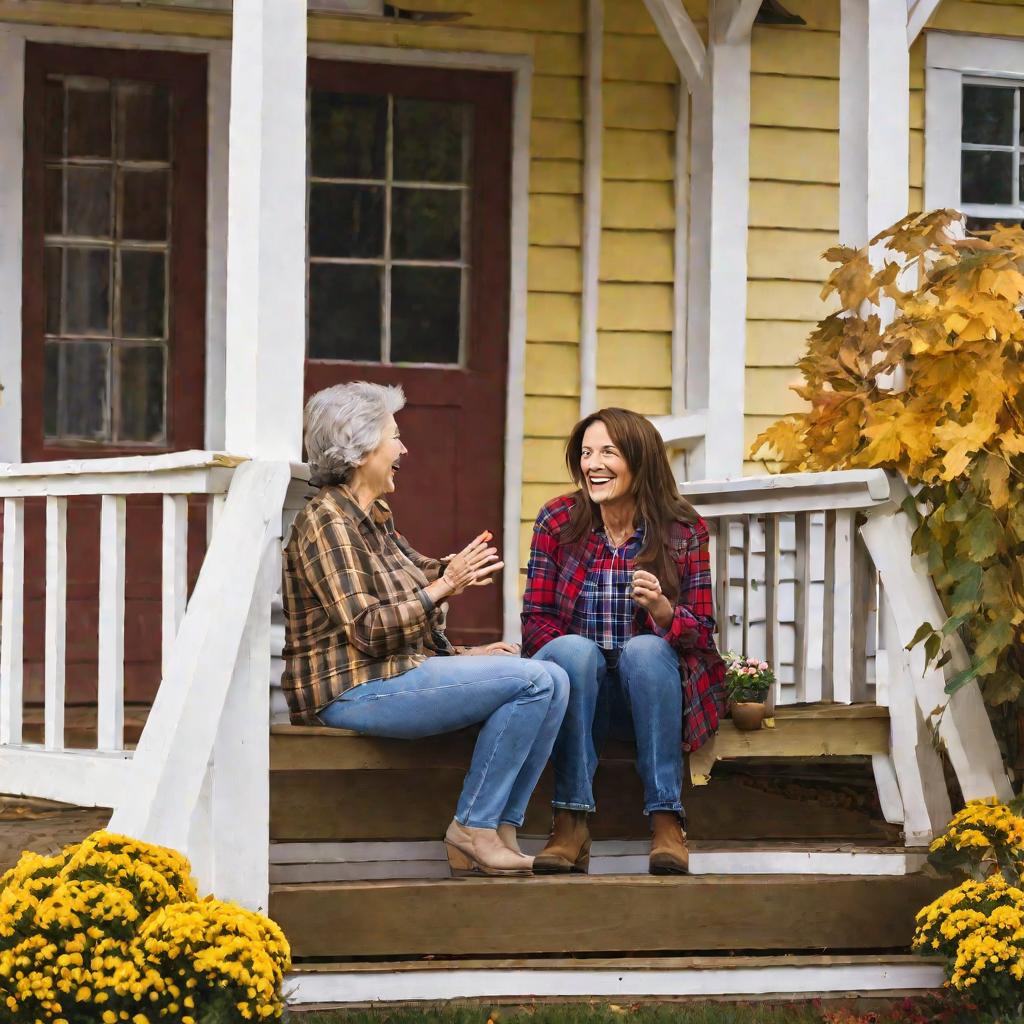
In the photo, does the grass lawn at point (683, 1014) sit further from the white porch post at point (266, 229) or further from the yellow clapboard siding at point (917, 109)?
the yellow clapboard siding at point (917, 109)

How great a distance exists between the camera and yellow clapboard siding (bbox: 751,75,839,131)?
6.45 meters

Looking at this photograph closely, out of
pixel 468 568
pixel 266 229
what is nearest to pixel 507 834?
pixel 468 568

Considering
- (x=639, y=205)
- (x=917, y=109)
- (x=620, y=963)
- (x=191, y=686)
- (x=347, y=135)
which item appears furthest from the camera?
(x=917, y=109)

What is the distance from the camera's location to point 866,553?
4.63 metres

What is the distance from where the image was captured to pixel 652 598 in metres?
4.12

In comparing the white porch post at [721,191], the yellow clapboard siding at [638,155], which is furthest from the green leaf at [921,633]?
the yellow clapboard siding at [638,155]

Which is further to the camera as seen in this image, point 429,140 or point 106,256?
point 429,140

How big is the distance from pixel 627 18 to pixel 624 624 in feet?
10.1

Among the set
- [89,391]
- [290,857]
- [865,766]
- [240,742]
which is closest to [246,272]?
[240,742]

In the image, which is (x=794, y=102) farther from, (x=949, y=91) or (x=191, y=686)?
(x=191, y=686)

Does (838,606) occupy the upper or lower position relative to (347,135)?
lower

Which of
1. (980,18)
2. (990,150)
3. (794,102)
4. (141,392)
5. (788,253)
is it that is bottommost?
(141,392)

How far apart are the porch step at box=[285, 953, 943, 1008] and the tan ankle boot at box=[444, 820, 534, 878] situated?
9.1 inches

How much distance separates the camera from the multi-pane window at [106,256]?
19.9ft
